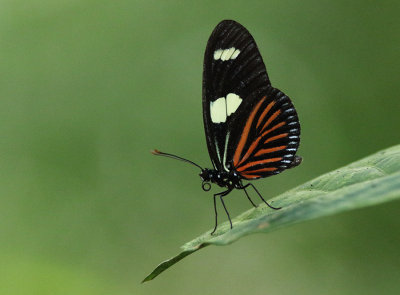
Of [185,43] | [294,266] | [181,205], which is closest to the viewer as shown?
[294,266]

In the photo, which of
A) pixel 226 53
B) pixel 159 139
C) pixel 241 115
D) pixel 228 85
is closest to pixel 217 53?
pixel 226 53

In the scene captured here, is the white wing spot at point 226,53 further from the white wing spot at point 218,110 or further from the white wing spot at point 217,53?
the white wing spot at point 218,110

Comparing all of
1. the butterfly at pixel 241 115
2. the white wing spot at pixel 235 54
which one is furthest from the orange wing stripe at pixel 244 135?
the white wing spot at pixel 235 54

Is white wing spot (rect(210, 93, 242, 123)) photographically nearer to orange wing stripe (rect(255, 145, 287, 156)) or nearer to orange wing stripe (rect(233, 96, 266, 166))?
orange wing stripe (rect(233, 96, 266, 166))

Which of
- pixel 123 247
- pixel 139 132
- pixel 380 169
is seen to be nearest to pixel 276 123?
pixel 380 169

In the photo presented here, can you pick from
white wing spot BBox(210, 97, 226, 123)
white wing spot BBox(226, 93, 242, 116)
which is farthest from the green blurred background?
white wing spot BBox(210, 97, 226, 123)

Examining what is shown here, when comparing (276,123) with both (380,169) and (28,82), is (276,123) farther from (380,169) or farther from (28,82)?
(28,82)

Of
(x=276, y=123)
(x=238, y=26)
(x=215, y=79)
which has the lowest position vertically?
(x=276, y=123)
